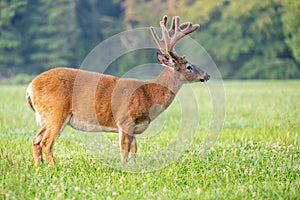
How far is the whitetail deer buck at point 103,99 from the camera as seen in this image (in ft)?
22.8

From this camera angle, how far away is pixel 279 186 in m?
5.44

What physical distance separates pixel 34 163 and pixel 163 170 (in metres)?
1.61

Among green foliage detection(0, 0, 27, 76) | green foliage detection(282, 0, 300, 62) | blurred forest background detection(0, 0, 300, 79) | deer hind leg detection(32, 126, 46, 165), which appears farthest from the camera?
blurred forest background detection(0, 0, 300, 79)

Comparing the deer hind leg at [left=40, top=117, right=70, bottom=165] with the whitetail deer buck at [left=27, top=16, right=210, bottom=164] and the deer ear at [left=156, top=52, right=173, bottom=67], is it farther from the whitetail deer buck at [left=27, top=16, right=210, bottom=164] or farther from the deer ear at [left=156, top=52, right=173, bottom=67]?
the deer ear at [left=156, top=52, right=173, bottom=67]

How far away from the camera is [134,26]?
149ft

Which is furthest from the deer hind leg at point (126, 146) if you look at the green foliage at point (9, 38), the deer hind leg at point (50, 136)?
the green foliage at point (9, 38)

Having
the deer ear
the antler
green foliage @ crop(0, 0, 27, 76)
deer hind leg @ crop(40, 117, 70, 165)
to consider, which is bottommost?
deer hind leg @ crop(40, 117, 70, 165)

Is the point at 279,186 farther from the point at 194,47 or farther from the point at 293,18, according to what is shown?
the point at 194,47

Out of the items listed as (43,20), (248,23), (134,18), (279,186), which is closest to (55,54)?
(43,20)

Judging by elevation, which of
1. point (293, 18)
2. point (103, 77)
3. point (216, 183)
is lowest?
point (216, 183)

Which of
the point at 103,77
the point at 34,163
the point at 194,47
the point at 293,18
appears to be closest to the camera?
the point at 34,163

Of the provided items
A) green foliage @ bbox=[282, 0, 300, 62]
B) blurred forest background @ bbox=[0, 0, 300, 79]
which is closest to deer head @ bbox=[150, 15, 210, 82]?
green foliage @ bbox=[282, 0, 300, 62]

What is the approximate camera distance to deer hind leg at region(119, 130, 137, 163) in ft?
23.0

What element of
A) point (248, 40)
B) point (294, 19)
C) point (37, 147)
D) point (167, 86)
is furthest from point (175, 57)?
point (248, 40)
